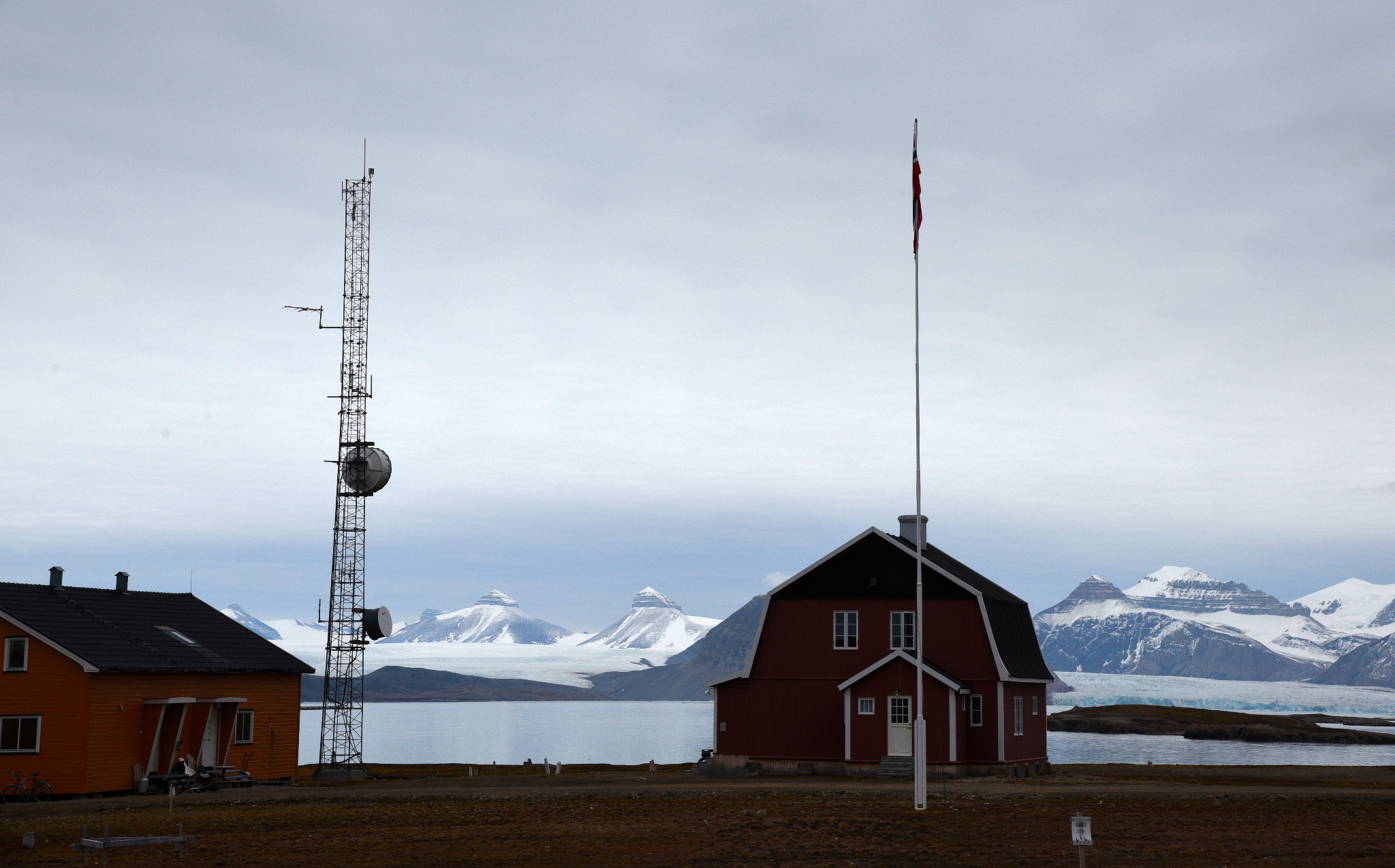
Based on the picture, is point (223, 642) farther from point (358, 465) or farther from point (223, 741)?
point (358, 465)

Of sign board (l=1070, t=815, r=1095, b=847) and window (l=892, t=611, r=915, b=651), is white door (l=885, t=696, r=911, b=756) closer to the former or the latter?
window (l=892, t=611, r=915, b=651)

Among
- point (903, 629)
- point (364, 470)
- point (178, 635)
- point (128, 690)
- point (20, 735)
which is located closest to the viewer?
point (20, 735)

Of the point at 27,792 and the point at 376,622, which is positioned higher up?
the point at 376,622

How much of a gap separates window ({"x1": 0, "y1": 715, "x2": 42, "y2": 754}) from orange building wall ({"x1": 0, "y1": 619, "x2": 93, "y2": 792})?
136 mm

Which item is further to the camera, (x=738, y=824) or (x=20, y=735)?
(x=20, y=735)

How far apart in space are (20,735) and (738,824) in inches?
1094

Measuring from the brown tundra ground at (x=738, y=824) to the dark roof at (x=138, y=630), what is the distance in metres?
5.15

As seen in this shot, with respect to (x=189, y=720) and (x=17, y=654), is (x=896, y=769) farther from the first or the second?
(x=17, y=654)

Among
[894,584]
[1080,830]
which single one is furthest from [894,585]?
[1080,830]

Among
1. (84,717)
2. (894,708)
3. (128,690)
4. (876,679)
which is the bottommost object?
(84,717)

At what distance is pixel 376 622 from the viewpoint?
57.9 metres

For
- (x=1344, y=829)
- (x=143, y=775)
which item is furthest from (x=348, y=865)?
(x=143, y=775)

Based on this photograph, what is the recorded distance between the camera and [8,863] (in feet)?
82.9

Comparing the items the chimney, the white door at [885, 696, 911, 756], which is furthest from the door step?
the chimney
